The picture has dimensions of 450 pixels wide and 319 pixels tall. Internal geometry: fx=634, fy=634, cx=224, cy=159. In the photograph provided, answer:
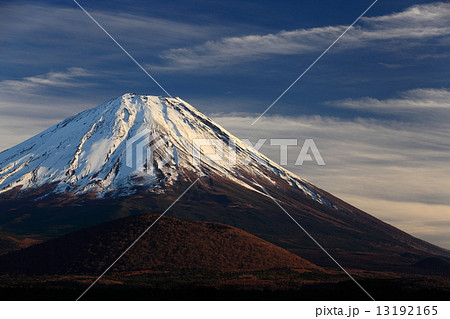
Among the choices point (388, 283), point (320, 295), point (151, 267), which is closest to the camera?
point (320, 295)

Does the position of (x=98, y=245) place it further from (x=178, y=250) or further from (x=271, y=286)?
(x=271, y=286)

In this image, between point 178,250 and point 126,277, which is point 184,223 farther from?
point 126,277

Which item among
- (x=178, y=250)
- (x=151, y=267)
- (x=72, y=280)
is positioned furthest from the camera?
(x=178, y=250)

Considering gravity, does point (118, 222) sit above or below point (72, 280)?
above

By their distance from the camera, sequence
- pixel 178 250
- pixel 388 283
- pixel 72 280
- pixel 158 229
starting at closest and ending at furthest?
pixel 388 283, pixel 72 280, pixel 178 250, pixel 158 229

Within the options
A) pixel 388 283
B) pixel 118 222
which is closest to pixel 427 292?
pixel 388 283

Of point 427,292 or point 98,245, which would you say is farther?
point 98,245

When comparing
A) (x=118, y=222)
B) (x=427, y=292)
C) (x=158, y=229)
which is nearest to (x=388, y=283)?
(x=427, y=292)
